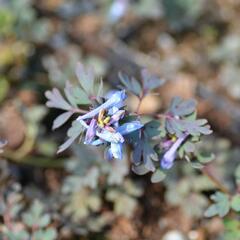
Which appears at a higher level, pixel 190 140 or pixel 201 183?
pixel 190 140

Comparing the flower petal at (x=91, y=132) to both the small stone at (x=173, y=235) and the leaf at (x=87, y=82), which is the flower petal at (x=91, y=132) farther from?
the small stone at (x=173, y=235)

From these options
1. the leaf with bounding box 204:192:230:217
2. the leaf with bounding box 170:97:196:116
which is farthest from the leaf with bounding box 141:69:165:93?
the leaf with bounding box 204:192:230:217

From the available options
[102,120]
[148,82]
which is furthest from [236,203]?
[102,120]

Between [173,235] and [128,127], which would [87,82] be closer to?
[128,127]

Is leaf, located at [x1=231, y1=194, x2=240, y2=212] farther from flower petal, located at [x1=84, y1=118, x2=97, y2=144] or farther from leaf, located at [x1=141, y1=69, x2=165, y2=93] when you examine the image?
flower petal, located at [x1=84, y1=118, x2=97, y2=144]

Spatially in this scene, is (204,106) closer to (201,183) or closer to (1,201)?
(201,183)

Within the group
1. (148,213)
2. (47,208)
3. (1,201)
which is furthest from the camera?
(148,213)

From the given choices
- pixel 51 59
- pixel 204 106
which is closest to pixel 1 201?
pixel 51 59
